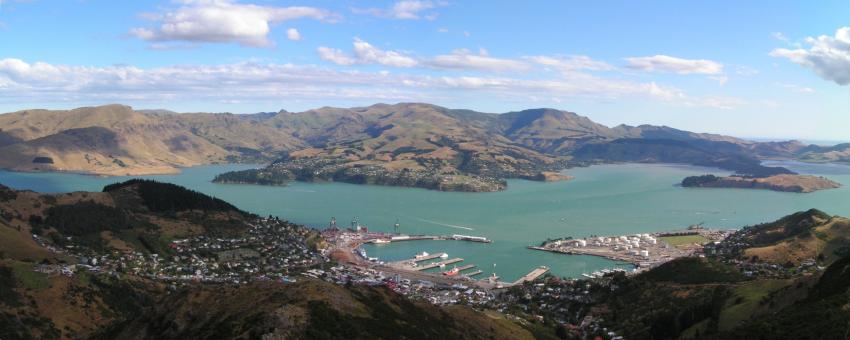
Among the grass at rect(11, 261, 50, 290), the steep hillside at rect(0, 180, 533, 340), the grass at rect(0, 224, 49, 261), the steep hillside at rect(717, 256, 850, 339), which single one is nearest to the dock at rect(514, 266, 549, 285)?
the steep hillside at rect(0, 180, 533, 340)

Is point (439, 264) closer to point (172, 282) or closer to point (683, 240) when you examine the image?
point (172, 282)

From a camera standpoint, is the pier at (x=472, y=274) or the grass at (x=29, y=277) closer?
the grass at (x=29, y=277)

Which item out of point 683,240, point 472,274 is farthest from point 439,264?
point 683,240

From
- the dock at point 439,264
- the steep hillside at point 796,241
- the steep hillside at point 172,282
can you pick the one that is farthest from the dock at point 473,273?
the steep hillside at point 796,241

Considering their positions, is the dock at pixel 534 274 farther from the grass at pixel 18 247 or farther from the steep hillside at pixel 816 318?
the grass at pixel 18 247

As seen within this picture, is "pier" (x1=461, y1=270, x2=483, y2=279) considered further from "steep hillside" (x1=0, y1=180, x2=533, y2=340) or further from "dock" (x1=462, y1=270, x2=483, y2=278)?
"steep hillside" (x1=0, y1=180, x2=533, y2=340)

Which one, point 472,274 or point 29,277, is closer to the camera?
point 29,277

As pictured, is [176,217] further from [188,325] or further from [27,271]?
[188,325]
